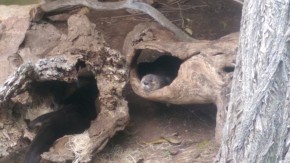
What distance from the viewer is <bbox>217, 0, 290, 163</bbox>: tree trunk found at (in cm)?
255

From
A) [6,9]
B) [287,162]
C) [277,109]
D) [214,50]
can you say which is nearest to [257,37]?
[277,109]

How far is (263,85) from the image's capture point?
2596mm

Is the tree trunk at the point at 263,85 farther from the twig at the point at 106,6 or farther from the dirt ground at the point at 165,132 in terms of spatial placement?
the twig at the point at 106,6

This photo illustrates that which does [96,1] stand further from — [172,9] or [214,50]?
[214,50]

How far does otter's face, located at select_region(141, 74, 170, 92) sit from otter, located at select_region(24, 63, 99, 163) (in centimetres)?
39

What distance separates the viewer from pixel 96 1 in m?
5.13

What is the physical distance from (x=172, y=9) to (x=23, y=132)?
77.9 inches

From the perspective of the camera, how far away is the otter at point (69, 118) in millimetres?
3779

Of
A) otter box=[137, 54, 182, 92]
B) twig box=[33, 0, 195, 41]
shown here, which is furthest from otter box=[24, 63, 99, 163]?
twig box=[33, 0, 195, 41]

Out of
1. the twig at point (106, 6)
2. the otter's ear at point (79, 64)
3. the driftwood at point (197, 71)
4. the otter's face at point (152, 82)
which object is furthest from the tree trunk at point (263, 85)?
the twig at point (106, 6)

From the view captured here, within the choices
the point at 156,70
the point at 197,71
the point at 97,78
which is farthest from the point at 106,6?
the point at 197,71

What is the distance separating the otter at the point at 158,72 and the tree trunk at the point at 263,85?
1.17 metres

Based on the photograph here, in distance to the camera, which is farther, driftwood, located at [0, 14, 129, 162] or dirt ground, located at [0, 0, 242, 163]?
dirt ground, located at [0, 0, 242, 163]

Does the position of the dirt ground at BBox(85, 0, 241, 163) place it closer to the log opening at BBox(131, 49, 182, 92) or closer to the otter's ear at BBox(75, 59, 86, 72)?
the log opening at BBox(131, 49, 182, 92)
